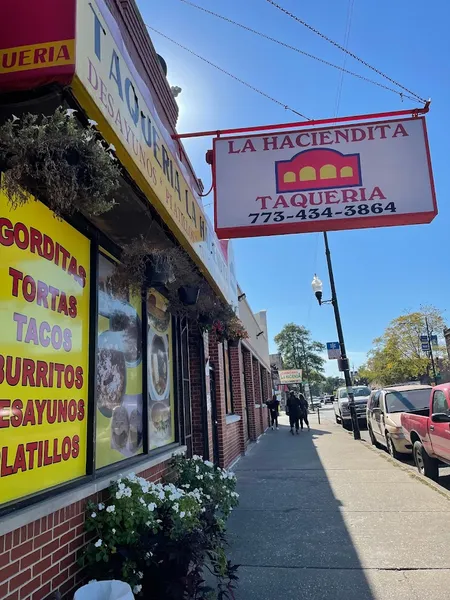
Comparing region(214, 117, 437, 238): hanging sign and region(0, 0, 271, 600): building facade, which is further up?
region(214, 117, 437, 238): hanging sign

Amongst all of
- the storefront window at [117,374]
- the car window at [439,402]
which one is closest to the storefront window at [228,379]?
the car window at [439,402]


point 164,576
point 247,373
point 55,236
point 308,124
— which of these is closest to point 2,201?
point 55,236

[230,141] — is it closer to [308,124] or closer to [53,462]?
[308,124]

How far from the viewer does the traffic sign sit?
18484 mm

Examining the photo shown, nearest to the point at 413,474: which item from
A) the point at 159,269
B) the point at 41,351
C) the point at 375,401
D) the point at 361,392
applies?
the point at 375,401

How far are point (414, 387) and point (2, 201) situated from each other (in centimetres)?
1209

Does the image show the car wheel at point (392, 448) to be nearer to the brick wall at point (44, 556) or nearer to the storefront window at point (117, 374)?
the storefront window at point (117, 374)

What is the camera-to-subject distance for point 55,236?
3.52 m

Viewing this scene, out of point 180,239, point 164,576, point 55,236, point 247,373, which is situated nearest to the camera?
point 164,576

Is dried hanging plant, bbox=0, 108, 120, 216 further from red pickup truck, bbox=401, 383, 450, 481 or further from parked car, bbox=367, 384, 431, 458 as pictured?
parked car, bbox=367, 384, 431, 458

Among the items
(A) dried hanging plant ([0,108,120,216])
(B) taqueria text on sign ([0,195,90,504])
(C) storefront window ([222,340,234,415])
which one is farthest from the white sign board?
(A) dried hanging plant ([0,108,120,216])

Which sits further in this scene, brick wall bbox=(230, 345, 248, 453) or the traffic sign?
the traffic sign

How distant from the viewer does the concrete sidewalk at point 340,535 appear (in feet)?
13.8

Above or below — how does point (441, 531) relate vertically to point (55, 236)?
below
